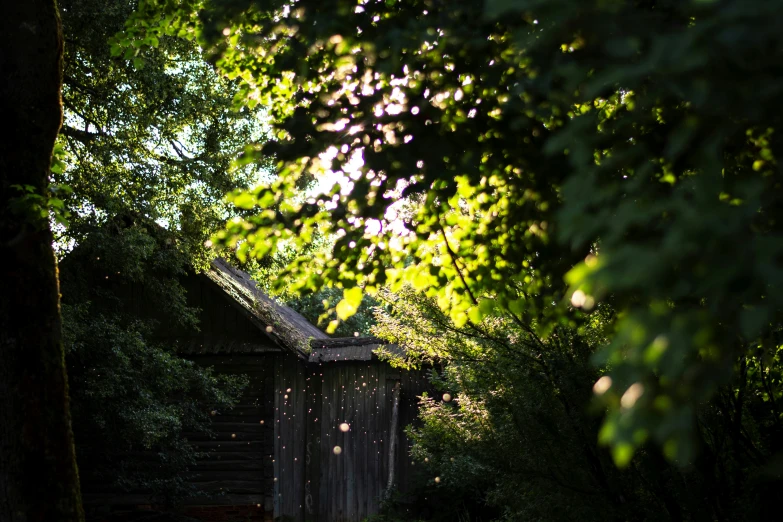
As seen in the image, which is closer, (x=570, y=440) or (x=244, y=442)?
(x=570, y=440)

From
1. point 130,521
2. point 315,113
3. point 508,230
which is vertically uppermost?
point 315,113

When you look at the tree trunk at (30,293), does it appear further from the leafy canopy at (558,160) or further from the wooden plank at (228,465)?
the wooden plank at (228,465)

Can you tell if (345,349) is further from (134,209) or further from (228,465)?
(134,209)

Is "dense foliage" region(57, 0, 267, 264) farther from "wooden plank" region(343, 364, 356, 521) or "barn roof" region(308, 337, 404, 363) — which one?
"wooden plank" region(343, 364, 356, 521)

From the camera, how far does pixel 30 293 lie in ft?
18.1

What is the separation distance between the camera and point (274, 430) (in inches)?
625

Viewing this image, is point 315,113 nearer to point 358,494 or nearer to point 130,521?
point 130,521

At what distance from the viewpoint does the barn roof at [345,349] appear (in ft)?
52.1

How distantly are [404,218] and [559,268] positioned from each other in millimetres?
1040

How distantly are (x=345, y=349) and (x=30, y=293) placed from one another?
1119cm

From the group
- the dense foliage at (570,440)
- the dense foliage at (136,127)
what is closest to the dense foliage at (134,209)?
the dense foliage at (136,127)

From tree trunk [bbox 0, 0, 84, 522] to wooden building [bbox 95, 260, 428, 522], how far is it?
360 inches

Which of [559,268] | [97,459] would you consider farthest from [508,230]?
[97,459]

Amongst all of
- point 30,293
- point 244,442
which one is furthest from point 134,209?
point 244,442
